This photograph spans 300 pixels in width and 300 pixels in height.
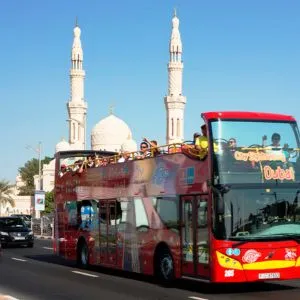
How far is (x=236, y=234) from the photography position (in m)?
12.2

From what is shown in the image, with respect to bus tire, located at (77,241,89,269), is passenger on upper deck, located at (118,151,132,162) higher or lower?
higher

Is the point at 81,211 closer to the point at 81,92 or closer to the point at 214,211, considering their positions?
the point at 214,211

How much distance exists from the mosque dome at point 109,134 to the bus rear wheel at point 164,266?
74840 mm

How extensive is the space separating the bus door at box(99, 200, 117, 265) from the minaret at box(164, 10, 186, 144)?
61877 millimetres

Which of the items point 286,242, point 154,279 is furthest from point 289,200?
point 154,279

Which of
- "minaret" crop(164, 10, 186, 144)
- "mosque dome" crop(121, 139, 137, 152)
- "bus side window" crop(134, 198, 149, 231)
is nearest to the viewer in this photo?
"bus side window" crop(134, 198, 149, 231)

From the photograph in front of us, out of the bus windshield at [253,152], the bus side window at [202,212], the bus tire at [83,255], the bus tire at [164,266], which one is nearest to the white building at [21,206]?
the bus tire at [83,255]

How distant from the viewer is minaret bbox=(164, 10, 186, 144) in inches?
3147

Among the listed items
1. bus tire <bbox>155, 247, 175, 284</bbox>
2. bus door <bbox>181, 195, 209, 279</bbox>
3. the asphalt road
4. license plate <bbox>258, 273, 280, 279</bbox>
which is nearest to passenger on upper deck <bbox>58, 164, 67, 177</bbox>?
the asphalt road

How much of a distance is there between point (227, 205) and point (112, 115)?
266ft

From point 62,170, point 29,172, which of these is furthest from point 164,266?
point 29,172

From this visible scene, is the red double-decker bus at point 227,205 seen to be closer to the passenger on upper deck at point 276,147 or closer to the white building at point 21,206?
the passenger on upper deck at point 276,147

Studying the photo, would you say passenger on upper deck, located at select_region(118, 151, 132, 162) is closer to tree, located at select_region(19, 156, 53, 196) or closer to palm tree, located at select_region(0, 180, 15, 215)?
palm tree, located at select_region(0, 180, 15, 215)

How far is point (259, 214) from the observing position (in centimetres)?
1227
